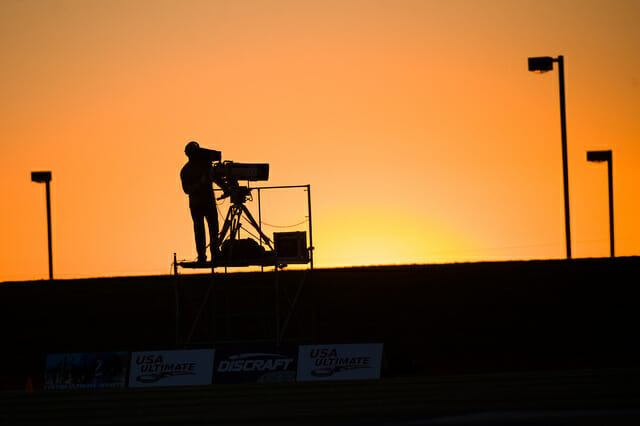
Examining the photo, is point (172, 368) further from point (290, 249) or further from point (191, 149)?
point (191, 149)

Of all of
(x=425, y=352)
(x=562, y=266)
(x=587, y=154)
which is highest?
(x=587, y=154)

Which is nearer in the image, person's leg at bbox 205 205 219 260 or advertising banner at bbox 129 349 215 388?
advertising banner at bbox 129 349 215 388

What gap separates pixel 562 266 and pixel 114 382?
21448mm

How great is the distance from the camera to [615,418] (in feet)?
44.4

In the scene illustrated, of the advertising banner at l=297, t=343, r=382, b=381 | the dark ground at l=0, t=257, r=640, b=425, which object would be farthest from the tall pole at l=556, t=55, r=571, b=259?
the advertising banner at l=297, t=343, r=382, b=381

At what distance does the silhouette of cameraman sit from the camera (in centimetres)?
2464

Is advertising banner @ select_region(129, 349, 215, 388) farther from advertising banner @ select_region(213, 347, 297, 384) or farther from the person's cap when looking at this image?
the person's cap

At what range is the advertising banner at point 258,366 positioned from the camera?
22.0m

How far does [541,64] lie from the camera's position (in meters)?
29.7

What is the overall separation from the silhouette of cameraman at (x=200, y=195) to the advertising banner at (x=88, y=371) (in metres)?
3.46

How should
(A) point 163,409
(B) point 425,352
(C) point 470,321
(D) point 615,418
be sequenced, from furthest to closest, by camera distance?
1. (C) point 470,321
2. (B) point 425,352
3. (A) point 163,409
4. (D) point 615,418

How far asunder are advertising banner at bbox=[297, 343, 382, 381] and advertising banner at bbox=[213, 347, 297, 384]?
10.2 inches

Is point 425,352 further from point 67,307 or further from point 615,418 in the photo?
point 615,418

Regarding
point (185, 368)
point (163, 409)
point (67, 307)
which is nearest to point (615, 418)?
point (163, 409)
